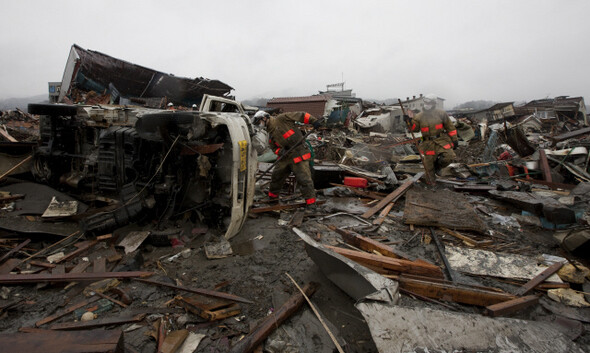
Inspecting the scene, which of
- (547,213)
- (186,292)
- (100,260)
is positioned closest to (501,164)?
(547,213)

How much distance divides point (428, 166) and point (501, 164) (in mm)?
2938

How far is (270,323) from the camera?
7.07ft

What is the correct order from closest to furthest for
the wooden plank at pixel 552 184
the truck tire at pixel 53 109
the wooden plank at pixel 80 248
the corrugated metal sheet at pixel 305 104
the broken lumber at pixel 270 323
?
the broken lumber at pixel 270 323 < the wooden plank at pixel 80 248 < the truck tire at pixel 53 109 < the wooden plank at pixel 552 184 < the corrugated metal sheet at pixel 305 104

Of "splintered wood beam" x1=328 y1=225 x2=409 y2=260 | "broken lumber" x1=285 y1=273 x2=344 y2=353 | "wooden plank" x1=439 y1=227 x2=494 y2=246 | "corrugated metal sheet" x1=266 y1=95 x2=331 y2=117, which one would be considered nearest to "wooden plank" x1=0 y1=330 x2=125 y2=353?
"broken lumber" x1=285 y1=273 x2=344 y2=353

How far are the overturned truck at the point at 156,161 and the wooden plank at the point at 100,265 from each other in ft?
1.87

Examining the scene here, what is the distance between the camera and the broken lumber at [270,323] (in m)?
1.95

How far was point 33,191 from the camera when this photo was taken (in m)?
4.18

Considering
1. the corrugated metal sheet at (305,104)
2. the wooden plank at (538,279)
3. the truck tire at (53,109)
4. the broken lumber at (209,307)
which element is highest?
the corrugated metal sheet at (305,104)

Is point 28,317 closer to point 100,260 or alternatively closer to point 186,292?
point 100,260

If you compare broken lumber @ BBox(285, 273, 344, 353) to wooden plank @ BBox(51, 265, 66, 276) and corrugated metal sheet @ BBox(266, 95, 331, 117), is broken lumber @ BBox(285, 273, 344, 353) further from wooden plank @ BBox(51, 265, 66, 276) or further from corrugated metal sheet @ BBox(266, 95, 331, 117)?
corrugated metal sheet @ BBox(266, 95, 331, 117)

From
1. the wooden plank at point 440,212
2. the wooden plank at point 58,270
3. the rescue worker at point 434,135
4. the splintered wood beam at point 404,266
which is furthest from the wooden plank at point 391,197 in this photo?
the wooden plank at point 58,270

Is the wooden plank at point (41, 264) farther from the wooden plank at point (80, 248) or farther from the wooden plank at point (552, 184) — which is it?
the wooden plank at point (552, 184)

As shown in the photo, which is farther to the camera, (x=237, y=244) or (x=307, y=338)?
(x=237, y=244)

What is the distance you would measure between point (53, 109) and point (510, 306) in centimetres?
591
